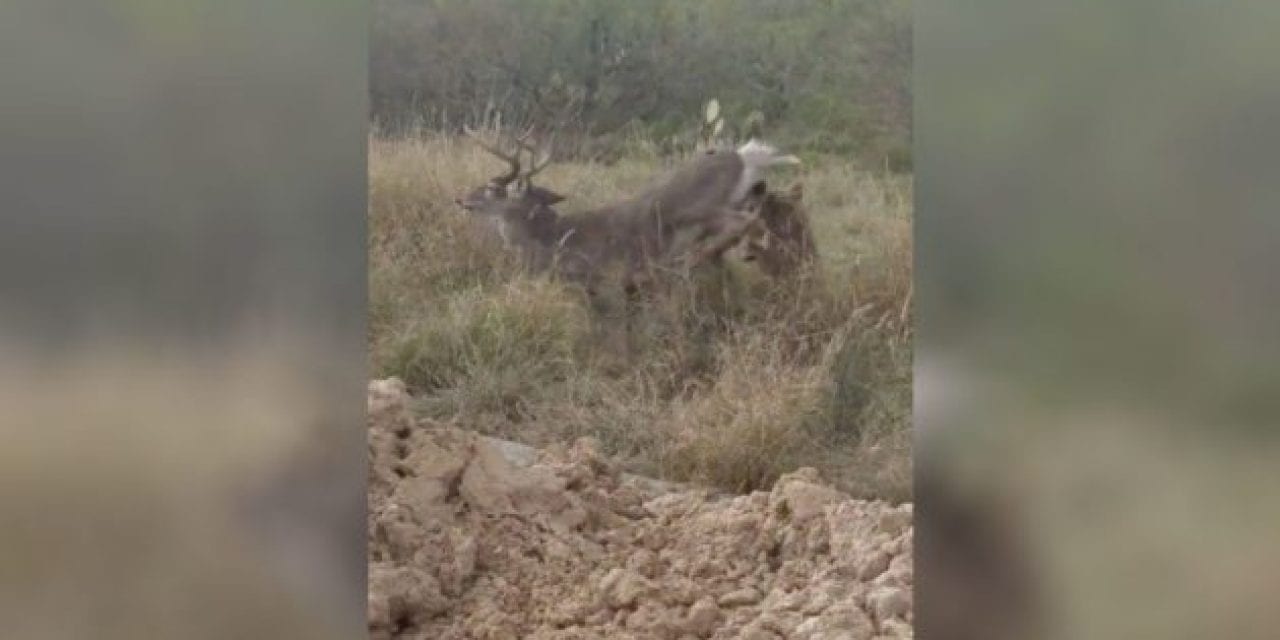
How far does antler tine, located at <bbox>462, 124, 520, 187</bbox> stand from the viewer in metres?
3.65

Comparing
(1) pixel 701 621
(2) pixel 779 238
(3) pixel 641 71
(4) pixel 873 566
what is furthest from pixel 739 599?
(3) pixel 641 71

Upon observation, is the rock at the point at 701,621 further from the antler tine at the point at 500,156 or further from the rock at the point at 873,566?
the antler tine at the point at 500,156

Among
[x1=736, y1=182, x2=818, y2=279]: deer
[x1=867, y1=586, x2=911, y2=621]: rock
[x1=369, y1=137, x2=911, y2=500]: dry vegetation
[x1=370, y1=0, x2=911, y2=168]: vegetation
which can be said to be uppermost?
[x1=370, y1=0, x2=911, y2=168]: vegetation

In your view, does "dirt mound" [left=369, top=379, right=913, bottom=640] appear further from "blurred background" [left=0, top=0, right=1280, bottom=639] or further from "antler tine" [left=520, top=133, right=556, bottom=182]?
"blurred background" [left=0, top=0, right=1280, bottom=639]

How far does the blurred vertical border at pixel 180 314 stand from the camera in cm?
189

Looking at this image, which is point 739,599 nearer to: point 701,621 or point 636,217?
point 701,621

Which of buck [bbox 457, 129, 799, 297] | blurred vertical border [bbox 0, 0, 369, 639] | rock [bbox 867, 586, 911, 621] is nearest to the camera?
blurred vertical border [bbox 0, 0, 369, 639]

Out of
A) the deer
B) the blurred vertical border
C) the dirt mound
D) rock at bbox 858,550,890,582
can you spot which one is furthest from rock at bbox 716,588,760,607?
the blurred vertical border

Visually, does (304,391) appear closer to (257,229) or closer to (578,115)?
(257,229)

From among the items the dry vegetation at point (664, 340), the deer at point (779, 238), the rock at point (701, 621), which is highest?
the deer at point (779, 238)

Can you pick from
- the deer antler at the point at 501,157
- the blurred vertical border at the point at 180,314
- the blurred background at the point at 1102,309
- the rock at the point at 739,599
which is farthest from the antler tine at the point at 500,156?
the blurred background at the point at 1102,309

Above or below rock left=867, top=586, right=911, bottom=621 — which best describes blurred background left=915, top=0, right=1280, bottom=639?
above

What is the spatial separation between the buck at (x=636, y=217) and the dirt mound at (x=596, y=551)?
471mm

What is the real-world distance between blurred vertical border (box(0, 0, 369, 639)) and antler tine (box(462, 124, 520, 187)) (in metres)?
1.67
